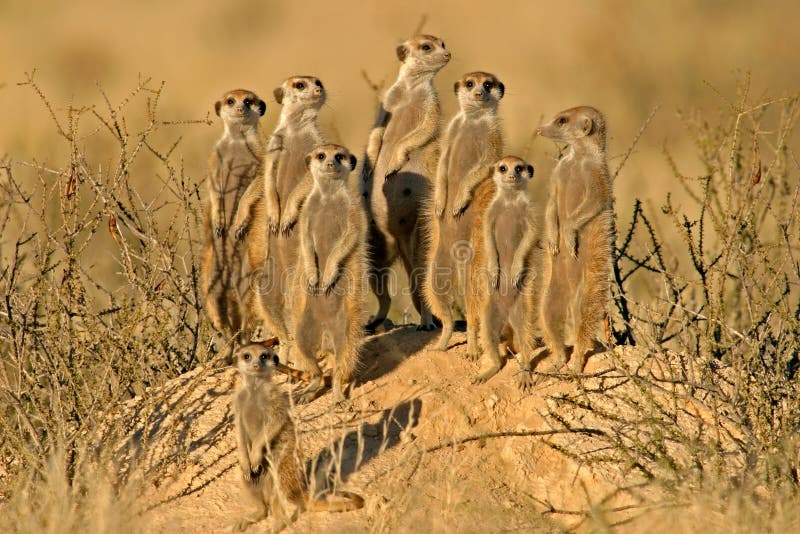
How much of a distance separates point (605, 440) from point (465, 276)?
1.26 metres

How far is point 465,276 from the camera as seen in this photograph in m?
5.82

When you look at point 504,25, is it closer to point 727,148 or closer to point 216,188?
point 727,148

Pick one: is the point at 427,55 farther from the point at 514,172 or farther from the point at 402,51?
the point at 514,172

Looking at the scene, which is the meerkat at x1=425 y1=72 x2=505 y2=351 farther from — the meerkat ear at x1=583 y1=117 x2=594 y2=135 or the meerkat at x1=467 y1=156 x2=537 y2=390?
the meerkat ear at x1=583 y1=117 x2=594 y2=135

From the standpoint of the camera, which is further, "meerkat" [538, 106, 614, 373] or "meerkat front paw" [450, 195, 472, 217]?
"meerkat front paw" [450, 195, 472, 217]

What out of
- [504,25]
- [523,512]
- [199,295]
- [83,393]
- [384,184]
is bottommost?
[523,512]

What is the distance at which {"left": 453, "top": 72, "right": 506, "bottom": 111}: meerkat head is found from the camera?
20.1ft

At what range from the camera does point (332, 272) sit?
18.1ft

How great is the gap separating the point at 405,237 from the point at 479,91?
938 mm

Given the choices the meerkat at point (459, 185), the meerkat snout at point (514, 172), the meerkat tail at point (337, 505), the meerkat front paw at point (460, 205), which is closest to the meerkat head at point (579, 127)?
the meerkat snout at point (514, 172)

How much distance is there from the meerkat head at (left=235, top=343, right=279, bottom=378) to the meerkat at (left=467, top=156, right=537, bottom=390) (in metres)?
1.20

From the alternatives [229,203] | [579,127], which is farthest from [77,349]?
[579,127]

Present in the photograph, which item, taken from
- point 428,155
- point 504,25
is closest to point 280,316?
point 428,155

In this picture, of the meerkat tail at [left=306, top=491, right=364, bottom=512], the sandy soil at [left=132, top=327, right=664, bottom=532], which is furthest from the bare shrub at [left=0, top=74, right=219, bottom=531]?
the meerkat tail at [left=306, top=491, right=364, bottom=512]
